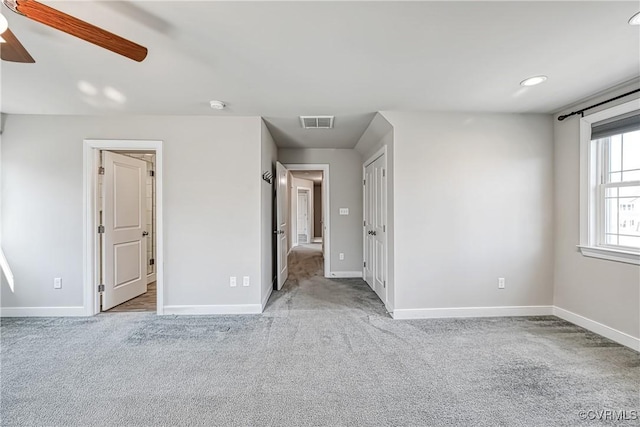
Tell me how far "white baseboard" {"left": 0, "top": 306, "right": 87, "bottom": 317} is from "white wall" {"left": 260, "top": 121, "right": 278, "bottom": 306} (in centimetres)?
205

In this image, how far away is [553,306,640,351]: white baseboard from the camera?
2.39 m

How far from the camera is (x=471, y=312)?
3135mm

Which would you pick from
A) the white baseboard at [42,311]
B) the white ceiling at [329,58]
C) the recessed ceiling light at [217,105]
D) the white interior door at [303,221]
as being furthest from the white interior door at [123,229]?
the white interior door at [303,221]

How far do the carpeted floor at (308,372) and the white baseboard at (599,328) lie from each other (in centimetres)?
11

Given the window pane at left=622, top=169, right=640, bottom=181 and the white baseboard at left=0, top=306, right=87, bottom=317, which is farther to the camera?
the white baseboard at left=0, top=306, right=87, bottom=317

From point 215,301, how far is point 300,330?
112 centimetres

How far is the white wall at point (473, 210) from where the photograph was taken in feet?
10.2

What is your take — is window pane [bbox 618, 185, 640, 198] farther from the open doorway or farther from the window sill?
the open doorway

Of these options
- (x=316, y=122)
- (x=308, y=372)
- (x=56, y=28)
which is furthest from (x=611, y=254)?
(x=56, y=28)

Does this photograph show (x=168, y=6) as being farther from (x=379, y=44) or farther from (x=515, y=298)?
(x=515, y=298)

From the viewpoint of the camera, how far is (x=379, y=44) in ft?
5.88

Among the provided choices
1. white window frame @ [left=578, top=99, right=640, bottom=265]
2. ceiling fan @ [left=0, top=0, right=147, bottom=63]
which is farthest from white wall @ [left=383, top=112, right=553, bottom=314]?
ceiling fan @ [left=0, top=0, right=147, bottom=63]

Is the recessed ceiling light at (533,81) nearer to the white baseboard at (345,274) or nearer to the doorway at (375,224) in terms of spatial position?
the doorway at (375,224)

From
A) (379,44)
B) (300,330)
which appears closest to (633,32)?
(379,44)
